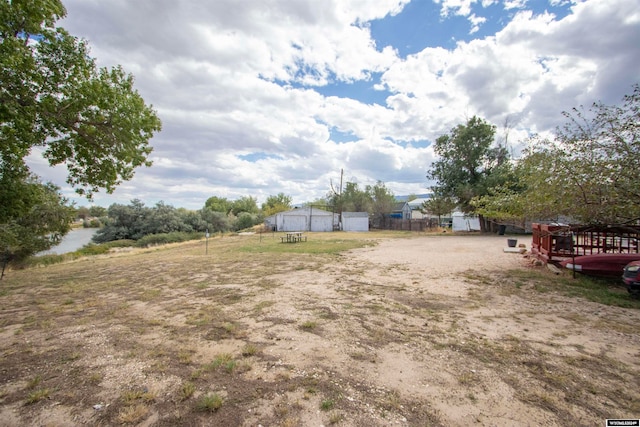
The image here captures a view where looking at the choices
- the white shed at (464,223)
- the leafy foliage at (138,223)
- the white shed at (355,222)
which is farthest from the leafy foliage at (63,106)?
the leafy foliage at (138,223)

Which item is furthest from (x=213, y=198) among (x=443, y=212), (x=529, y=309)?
(x=529, y=309)

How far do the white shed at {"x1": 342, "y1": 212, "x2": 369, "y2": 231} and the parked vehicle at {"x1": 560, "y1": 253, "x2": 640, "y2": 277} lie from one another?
3012 centimetres

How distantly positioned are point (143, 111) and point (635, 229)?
11133 millimetres

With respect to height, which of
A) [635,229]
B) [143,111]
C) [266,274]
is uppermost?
[143,111]

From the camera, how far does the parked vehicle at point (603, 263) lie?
6820 millimetres

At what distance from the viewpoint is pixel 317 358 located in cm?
327

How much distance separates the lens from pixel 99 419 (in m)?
2.26

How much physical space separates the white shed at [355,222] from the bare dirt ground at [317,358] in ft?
102

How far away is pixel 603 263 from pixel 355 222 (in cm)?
3085

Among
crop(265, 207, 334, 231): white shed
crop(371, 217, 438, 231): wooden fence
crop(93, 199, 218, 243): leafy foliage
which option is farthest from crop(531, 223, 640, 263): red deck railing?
crop(93, 199, 218, 243): leafy foliage

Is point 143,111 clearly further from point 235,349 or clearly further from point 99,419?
point 99,419

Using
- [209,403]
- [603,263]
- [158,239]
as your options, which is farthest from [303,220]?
[209,403]

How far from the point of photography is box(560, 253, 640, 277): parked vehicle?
6820 millimetres

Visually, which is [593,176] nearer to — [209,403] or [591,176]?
[591,176]
